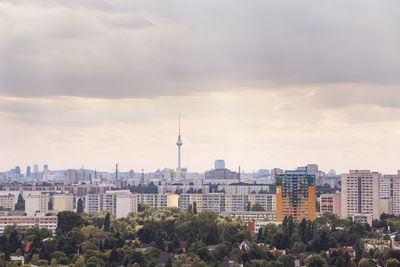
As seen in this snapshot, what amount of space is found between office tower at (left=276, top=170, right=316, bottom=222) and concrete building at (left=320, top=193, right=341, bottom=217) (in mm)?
11440

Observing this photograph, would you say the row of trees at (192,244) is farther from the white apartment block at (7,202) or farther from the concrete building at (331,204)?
the white apartment block at (7,202)

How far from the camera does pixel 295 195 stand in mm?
64562

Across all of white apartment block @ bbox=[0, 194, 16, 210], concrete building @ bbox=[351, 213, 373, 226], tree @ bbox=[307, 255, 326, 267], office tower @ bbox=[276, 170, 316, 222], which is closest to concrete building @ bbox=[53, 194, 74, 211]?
white apartment block @ bbox=[0, 194, 16, 210]

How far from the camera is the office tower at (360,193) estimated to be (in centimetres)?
7206

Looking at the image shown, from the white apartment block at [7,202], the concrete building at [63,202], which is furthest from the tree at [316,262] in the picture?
the white apartment block at [7,202]

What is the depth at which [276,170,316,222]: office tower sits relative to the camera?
6375 centimetres

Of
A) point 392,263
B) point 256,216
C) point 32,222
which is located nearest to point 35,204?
point 32,222

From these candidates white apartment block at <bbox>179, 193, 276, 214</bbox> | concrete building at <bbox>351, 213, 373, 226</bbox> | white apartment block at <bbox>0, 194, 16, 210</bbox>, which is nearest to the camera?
concrete building at <bbox>351, 213, 373, 226</bbox>

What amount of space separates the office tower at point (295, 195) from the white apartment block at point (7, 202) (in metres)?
34.5

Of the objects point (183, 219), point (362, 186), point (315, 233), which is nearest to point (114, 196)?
point (362, 186)

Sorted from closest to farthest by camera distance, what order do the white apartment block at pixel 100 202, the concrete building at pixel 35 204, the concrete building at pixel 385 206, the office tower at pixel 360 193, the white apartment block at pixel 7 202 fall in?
the office tower at pixel 360 193 < the concrete building at pixel 35 204 < the concrete building at pixel 385 206 < the white apartment block at pixel 100 202 < the white apartment block at pixel 7 202

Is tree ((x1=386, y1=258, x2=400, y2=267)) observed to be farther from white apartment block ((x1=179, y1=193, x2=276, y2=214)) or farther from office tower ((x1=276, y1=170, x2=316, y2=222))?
white apartment block ((x1=179, y1=193, x2=276, y2=214))

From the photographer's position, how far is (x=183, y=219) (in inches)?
2233

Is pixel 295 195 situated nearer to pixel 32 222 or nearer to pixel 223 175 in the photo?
pixel 32 222
